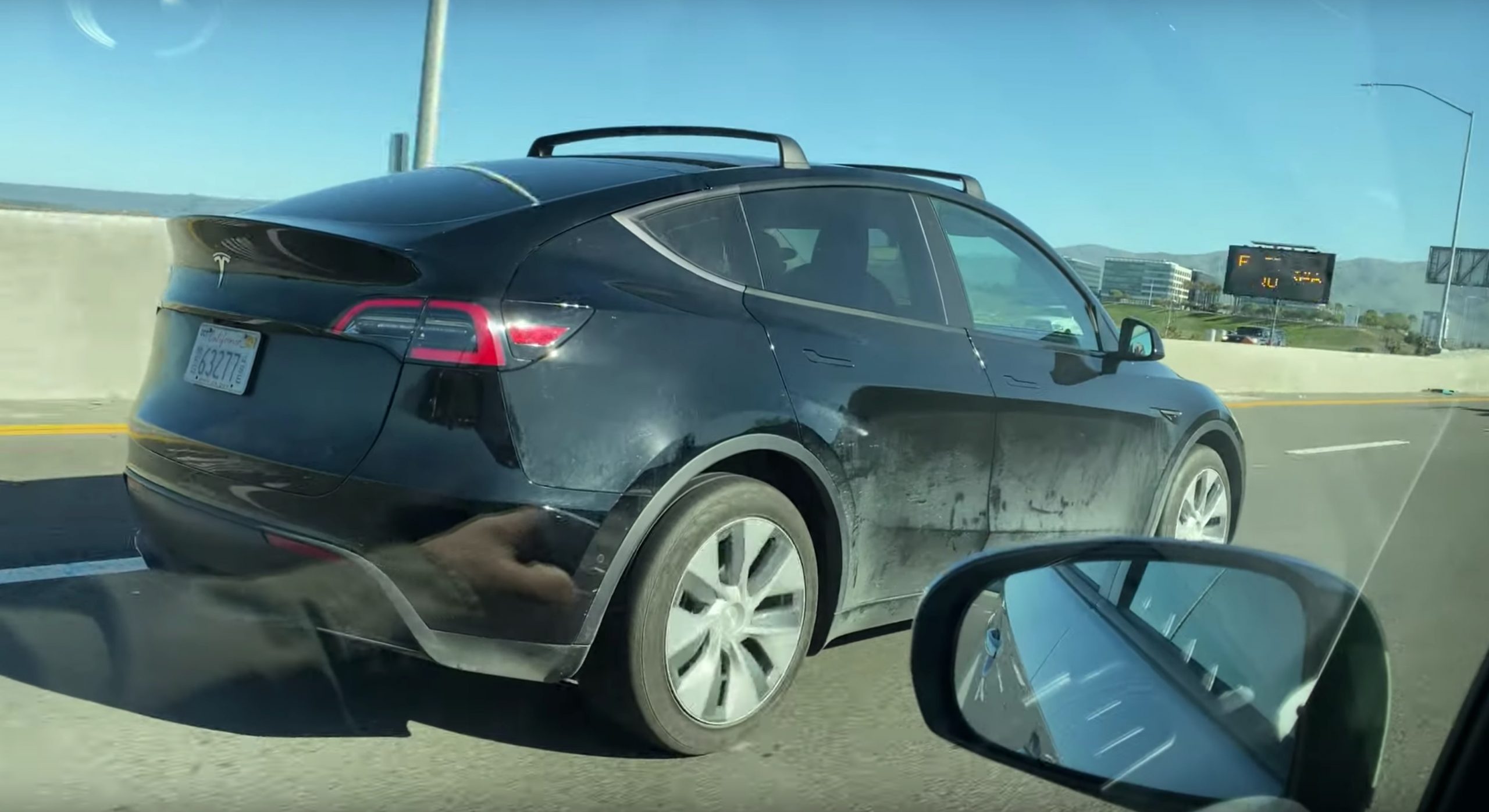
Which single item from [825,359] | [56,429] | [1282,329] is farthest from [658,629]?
[1282,329]

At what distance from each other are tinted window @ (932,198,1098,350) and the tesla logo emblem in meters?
2.31

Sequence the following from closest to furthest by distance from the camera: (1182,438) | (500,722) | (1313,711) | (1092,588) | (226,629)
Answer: (1313,711), (1092,588), (500,722), (226,629), (1182,438)

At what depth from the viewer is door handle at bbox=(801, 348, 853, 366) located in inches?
144

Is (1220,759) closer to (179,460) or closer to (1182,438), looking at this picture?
(179,460)

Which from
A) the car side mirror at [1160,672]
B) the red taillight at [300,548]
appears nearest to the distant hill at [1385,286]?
the car side mirror at [1160,672]

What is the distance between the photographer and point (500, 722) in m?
3.62

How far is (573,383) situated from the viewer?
3.09 meters

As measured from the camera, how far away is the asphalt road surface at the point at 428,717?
2.95 metres

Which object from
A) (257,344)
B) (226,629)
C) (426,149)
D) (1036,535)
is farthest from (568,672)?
(426,149)

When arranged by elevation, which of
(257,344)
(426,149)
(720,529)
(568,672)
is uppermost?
(426,149)

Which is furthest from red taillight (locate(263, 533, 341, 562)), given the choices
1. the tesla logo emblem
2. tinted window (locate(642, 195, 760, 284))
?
tinted window (locate(642, 195, 760, 284))

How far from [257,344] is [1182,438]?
360 centimetres

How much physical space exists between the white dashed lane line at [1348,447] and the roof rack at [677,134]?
8.66 metres

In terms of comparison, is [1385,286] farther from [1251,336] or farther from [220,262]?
[1251,336]
